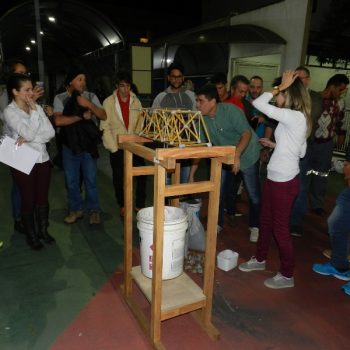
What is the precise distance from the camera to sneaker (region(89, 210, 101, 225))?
147 inches

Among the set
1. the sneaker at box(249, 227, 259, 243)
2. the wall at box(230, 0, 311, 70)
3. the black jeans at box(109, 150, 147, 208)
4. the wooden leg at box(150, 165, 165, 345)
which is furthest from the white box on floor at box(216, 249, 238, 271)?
the wall at box(230, 0, 311, 70)

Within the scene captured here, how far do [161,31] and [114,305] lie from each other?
19279mm

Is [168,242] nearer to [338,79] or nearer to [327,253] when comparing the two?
[327,253]

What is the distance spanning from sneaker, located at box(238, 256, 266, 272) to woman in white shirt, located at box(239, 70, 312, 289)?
0.20 m

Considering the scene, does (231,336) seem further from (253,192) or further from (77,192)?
(77,192)

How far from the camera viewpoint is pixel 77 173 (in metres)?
3.62

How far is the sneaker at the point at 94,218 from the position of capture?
372 cm

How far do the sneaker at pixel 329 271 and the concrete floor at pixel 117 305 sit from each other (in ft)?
0.17

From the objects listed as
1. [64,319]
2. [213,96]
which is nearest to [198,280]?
[64,319]

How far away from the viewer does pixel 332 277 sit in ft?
9.17

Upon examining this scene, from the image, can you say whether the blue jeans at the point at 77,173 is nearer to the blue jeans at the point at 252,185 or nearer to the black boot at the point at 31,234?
the black boot at the point at 31,234

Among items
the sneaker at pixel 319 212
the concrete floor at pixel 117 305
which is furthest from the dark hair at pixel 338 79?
the concrete floor at pixel 117 305

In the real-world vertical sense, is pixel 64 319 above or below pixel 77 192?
below

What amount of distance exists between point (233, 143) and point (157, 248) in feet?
5.23
